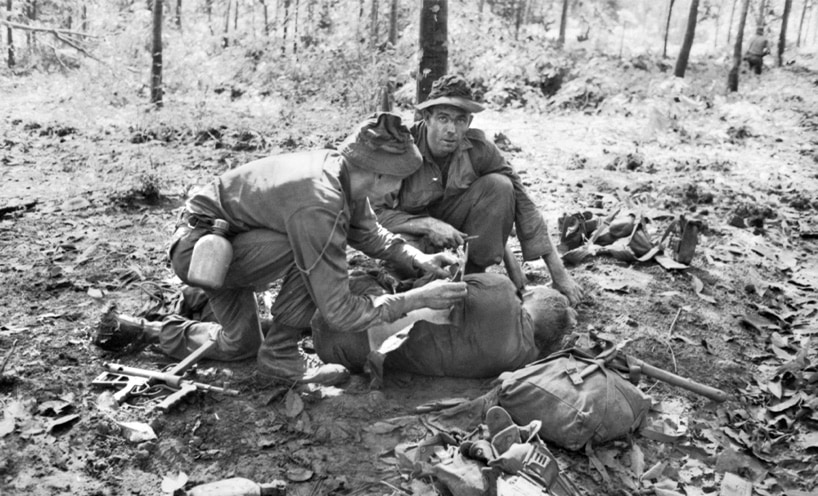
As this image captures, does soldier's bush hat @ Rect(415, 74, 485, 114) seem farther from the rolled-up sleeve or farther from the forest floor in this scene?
the forest floor

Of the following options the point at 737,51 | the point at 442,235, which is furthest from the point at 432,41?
the point at 737,51

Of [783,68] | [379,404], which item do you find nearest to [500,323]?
[379,404]

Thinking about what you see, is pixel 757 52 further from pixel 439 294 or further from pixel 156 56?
pixel 439 294

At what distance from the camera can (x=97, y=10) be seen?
42.6 ft

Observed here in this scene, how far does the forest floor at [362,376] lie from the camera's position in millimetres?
2865

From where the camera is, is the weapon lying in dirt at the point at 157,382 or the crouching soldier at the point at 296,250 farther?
the weapon lying in dirt at the point at 157,382

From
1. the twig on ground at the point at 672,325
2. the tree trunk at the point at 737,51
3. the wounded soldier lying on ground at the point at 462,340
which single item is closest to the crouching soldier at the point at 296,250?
the wounded soldier lying on ground at the point at 462,340

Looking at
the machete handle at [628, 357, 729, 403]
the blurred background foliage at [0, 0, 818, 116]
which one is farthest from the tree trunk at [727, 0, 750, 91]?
the machete handle at [628, 357, 729, 403]

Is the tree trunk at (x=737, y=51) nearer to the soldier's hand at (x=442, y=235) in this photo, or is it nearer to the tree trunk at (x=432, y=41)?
the tree trunk at (x=432, y=41)

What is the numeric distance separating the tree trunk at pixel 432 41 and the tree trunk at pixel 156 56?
6167mm

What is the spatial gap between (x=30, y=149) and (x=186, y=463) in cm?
815

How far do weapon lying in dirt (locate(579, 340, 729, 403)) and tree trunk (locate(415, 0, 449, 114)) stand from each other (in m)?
3.09

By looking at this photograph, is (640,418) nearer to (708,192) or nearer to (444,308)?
(444,308)

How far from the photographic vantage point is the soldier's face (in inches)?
156
